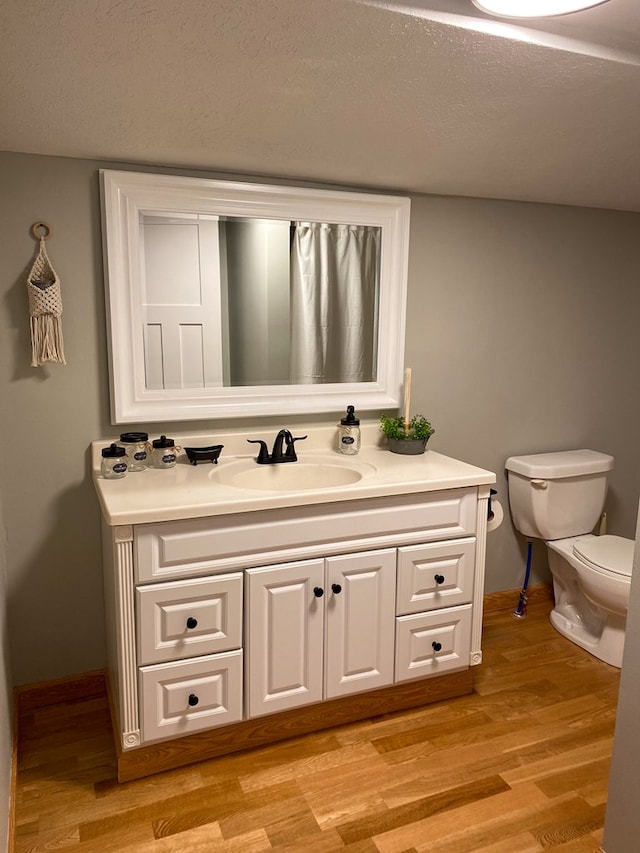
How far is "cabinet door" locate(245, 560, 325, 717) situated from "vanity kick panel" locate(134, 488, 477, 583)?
2.6 inches

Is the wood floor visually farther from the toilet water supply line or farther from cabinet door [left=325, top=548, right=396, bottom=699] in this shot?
the toilet water supply line

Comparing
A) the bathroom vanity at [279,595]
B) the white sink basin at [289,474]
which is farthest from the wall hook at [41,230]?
the white sink basin at [289,474]

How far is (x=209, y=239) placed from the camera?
2314 mm

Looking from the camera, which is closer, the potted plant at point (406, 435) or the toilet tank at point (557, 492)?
the potted plant at point (406, 435)

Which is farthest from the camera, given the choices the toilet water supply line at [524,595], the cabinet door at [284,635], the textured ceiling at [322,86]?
the toilet water supply line at [524,595]

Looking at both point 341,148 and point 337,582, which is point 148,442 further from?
point 341,148

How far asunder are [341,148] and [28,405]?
1.31m

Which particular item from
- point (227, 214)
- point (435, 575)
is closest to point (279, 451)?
point (435, 575)

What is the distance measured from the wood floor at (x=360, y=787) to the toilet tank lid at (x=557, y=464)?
2.93 ft

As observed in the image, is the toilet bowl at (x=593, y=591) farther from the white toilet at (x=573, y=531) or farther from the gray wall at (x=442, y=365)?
the gray wall at (x=442, y=365)

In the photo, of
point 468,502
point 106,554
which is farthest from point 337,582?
point 106,554

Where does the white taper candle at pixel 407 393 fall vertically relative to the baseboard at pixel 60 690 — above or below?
above

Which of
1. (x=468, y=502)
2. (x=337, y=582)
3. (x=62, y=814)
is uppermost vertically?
(x=468, y=502)

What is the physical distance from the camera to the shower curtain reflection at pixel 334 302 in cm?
249
